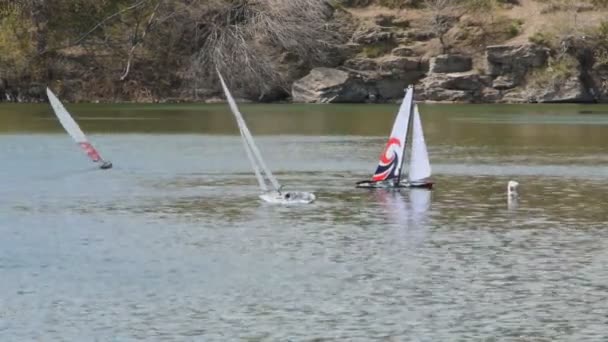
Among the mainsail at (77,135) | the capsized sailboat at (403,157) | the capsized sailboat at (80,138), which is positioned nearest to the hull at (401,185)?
the capsized sailboat at (403,157)

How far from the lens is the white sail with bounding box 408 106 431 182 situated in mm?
41938

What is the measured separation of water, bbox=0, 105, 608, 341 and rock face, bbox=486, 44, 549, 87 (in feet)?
143

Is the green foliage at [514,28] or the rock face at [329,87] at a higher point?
the green foliage at [514,28]

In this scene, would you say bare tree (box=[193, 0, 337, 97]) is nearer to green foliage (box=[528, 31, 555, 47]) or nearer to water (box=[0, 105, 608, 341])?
green foliage (box=[528, 31, 555, 47])

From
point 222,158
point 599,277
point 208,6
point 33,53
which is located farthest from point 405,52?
point 599,277

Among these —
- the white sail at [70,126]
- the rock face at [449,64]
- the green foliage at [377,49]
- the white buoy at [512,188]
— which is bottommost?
the rock face at [449,64]

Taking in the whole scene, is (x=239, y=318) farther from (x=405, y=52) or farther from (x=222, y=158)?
(x=405, y=52)

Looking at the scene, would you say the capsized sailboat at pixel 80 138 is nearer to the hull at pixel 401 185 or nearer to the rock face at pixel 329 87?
the hull at pixel 401 185

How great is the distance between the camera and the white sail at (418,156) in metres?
41.9

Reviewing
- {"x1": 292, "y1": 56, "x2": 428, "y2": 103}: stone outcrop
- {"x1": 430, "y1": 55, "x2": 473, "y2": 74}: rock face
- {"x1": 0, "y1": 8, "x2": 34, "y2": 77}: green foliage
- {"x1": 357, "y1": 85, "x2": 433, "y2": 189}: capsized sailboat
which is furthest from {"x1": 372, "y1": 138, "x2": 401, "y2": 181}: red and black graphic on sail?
{"x1": 0, "y1": 8, "x2": 34, "y2": 77}: green foliage

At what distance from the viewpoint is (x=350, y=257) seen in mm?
29766

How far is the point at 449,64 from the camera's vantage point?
105188 mm

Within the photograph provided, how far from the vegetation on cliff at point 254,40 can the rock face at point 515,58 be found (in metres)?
0.60

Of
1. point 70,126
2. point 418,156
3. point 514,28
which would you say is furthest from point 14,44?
point 418,156
